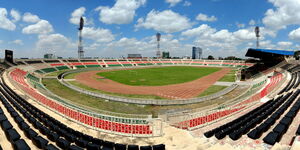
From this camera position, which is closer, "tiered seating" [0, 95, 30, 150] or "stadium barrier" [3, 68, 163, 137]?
"tiered seating" [0, 95, 30, 150]

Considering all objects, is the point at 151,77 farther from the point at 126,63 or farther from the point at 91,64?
the point at 126,63

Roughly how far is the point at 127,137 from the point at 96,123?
341 cm

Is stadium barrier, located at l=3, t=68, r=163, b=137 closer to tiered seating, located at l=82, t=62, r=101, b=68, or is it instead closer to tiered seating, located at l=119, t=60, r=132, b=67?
tiered seating, located at l=82, t=62, r=101, b=68

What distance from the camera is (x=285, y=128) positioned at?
9.33 m

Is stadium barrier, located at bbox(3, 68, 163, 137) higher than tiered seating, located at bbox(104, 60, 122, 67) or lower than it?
lower

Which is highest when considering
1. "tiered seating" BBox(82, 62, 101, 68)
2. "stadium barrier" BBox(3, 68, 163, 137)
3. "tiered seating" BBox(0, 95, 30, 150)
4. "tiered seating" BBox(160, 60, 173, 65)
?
"tiered seating" BBox(160, 60, 173, 65)

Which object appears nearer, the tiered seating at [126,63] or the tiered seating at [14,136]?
the tiered seating at [14,136]

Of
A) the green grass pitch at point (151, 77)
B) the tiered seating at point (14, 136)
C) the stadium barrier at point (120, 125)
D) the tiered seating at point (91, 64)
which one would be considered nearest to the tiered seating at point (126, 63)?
the tiered seating at point (91, 64)

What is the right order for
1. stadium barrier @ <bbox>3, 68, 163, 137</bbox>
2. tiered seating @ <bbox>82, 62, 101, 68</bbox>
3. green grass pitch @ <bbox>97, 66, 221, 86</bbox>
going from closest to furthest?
1. stadium barrier @ <bbox>3, 68, 163, 137</bbox>
2. green grass pitch @ <bbox>97, 66, 221, 86</bbox>
3. tiered seating @ <bbox>82, 62, 101, 68</bbox>

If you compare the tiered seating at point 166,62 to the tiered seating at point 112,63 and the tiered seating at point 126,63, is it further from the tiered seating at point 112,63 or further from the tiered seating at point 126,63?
the tiered seating at point 112,63

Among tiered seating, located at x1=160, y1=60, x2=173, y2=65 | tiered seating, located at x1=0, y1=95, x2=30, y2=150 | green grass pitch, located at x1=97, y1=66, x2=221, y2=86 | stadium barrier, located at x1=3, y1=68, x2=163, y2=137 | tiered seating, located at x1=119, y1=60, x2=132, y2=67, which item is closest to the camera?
tiered seating, located at x1=0, y1=95, x2=30, y2=150

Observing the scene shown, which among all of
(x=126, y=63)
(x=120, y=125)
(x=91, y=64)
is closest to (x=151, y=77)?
(x=120, y=125)

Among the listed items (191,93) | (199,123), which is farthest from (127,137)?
(191,93)

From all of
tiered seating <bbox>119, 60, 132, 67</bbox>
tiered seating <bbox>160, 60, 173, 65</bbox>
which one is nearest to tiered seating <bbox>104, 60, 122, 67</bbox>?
tiered seating <bbox>119, 60, 132, 67</bbox>
